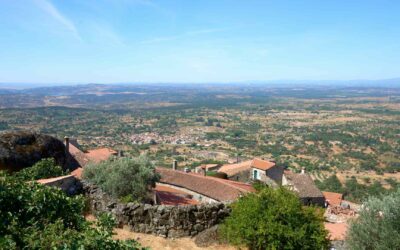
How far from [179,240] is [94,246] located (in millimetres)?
7126

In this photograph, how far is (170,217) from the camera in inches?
520

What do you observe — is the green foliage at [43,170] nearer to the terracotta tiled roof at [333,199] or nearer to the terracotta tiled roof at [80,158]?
the terracotta tiled roof at [80,158]

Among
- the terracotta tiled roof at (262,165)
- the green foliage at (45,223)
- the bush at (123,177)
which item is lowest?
the terracotta tiled roof at (262,165)

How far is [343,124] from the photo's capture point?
16362cm

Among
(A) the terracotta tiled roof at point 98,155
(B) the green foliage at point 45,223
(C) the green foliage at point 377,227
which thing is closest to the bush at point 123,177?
(A) the terracotta tiled roof at point 98,155

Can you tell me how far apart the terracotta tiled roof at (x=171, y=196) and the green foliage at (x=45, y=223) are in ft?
44.7

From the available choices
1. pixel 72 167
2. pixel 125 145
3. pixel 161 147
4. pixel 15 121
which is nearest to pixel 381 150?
pixel 161 147

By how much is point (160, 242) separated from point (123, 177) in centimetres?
866

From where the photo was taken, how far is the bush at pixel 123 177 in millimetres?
20014

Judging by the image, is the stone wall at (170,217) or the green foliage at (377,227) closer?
the green foliage at (377,227)

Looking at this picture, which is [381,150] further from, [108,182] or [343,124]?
[108,182]

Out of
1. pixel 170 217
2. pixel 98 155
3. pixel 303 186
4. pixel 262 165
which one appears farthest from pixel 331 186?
pixel 170 217

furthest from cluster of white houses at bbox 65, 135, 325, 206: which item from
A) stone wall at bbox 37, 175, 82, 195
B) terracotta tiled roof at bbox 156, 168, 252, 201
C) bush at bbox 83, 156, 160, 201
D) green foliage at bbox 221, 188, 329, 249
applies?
green foliage at bbox 221, 188, 329, 249

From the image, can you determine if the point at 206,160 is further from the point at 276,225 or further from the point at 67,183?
the point at 276,225
